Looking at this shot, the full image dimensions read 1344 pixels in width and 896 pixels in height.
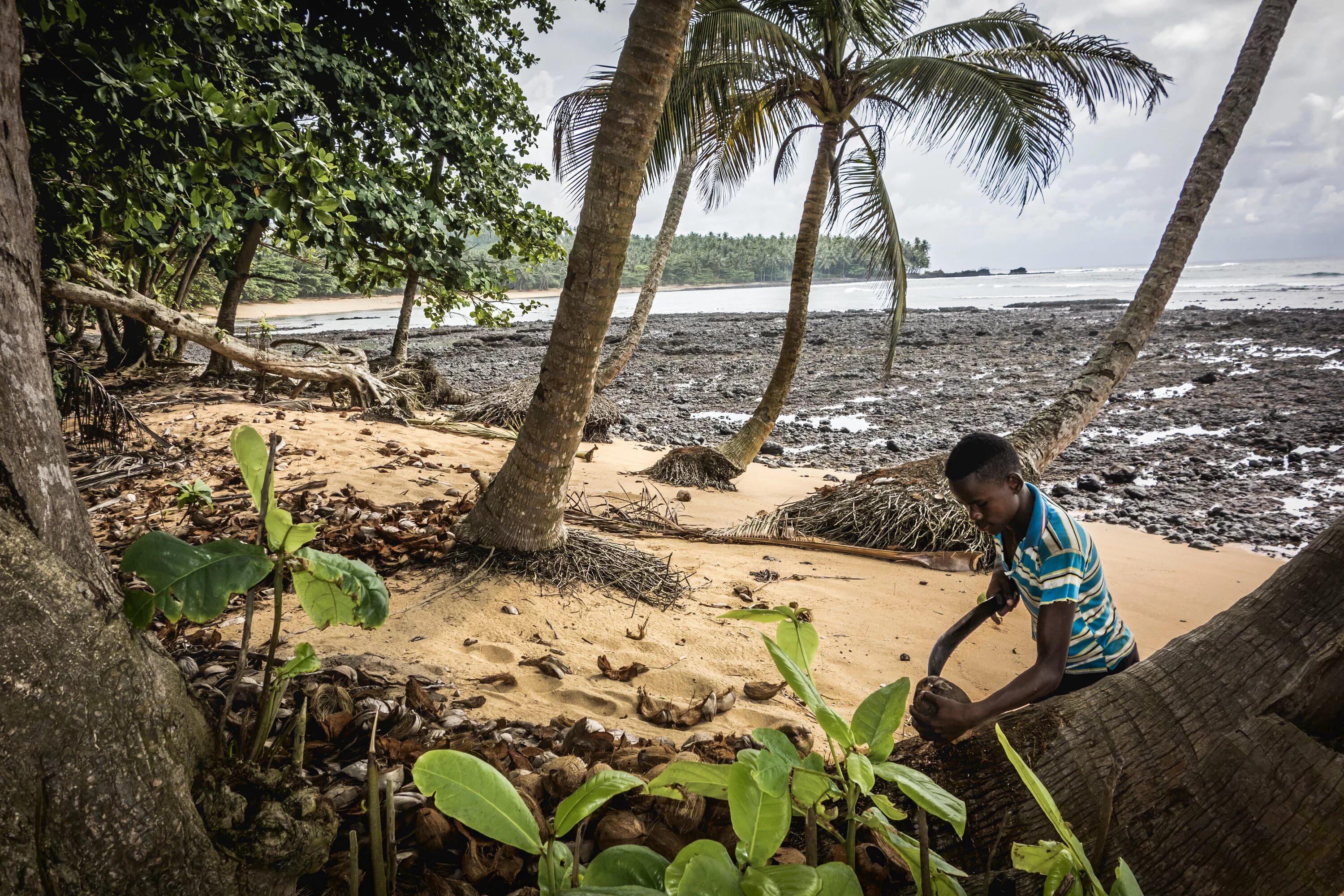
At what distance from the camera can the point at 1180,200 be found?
202 inches

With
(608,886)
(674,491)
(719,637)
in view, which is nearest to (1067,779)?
(608,886)

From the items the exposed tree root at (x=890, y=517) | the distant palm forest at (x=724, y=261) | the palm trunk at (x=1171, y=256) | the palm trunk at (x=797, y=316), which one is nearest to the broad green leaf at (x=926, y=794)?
the exposed tree root at (x=890, y=517)

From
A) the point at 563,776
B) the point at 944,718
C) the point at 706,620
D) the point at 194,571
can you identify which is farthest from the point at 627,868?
the point at 706,620

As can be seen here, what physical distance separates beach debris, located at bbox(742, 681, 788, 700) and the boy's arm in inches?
33.6

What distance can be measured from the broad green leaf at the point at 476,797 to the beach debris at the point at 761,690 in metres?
1.76

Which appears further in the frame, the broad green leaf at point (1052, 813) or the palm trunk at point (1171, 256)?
the palm trunk at point (1171, 256)

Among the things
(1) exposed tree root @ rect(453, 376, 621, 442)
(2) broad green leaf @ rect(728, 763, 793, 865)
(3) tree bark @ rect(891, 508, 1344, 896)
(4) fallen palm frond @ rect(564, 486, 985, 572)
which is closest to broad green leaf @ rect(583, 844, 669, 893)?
(2) broad green leaf @ rect(728, 763, 793, 865)

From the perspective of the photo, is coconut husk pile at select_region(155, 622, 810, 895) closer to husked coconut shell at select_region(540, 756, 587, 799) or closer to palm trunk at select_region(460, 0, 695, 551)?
husked coconut shell at select_region(540, 756, 587, 799)

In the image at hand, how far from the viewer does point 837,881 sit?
1.00 meters

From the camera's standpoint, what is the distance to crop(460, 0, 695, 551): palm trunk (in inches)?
121

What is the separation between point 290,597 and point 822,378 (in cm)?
1271

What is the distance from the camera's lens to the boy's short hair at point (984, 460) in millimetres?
2262

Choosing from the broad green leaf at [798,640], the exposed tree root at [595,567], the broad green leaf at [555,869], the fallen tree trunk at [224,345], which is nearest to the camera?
the broad green leaf at [555,869]

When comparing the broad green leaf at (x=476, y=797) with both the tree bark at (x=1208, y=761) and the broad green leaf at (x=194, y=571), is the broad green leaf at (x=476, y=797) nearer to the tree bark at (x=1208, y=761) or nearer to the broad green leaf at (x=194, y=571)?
the broad green leaf at (x=194, y=571)
